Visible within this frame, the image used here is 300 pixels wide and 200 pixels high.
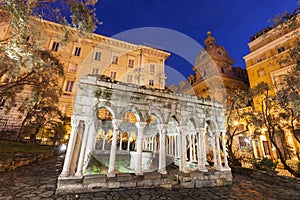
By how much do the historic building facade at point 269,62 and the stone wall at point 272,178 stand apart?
361 inches

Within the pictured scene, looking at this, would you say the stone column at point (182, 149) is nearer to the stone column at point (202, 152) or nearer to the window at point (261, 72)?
the stone column at point (202, 152)

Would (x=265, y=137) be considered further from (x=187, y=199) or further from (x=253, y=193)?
(x=187, y=199)

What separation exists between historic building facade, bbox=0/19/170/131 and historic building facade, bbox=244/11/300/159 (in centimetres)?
1282

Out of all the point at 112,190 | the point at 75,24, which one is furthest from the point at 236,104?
the point at 75,24

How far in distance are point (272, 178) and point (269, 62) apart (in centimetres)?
1414

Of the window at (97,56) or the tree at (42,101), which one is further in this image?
the window at (97,56)

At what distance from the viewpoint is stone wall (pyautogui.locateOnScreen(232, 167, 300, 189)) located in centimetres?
587

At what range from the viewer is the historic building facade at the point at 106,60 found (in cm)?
1959

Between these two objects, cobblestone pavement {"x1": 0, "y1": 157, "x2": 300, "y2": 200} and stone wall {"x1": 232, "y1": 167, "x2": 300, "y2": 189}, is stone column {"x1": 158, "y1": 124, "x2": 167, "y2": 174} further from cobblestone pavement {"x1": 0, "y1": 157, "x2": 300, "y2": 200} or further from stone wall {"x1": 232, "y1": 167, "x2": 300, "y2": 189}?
stone wall {"x1": 232, "y1": 167, "x2": 300, "y2": 189}

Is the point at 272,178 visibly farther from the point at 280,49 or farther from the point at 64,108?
the point at 64,108

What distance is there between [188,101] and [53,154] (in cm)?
1321

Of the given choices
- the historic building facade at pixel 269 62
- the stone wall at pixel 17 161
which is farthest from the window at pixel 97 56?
the historic building facade at pixel 269 62

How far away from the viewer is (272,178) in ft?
21.5

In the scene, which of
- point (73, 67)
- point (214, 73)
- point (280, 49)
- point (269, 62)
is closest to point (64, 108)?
point (73, 67)
